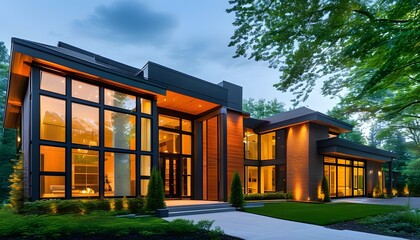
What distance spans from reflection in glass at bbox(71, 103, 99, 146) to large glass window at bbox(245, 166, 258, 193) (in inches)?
512

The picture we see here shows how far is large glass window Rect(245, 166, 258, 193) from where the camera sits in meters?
21.8

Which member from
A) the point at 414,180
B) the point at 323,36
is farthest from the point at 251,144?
the point at 414,180

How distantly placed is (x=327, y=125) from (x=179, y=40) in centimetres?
8155

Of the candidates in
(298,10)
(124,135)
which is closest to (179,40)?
(124,135)

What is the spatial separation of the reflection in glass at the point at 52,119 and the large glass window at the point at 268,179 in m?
15.2

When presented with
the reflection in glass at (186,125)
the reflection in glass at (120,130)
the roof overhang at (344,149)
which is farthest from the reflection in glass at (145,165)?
the roof overhang at (344,149)

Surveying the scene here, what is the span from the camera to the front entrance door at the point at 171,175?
16.3 meters

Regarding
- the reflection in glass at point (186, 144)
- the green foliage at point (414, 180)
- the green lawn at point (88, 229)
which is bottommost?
the green foliage at point (414, 180)

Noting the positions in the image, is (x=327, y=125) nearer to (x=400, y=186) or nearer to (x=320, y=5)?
(x=400, y=186)

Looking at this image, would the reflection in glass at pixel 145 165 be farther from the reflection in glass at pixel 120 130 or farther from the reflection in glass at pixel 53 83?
the reflection in glass at pixel 53 83

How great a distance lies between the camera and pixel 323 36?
17.0ft

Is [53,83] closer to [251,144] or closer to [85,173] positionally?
[85,173]

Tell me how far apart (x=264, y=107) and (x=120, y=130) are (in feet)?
112

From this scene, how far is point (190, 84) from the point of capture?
14.0 metres
